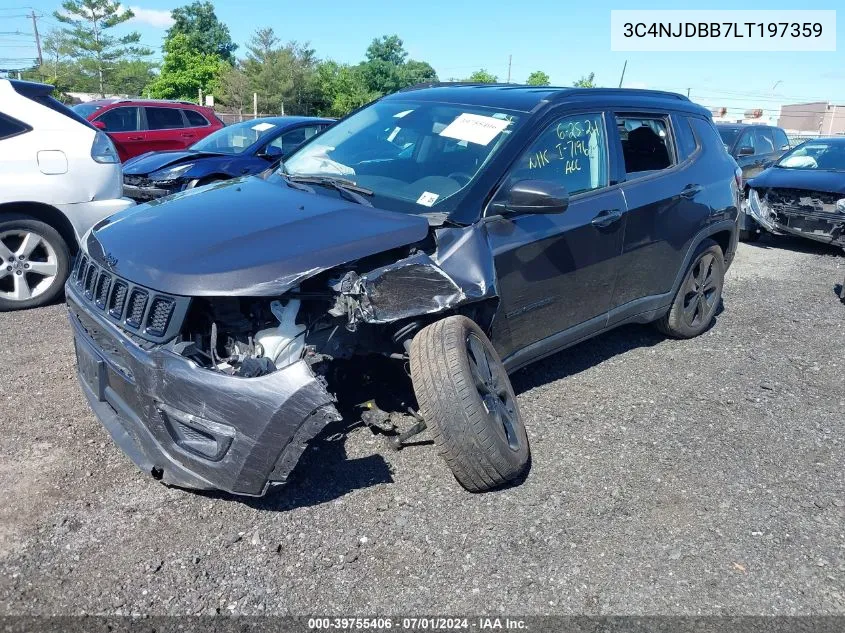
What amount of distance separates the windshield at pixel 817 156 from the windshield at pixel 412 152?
291 inches

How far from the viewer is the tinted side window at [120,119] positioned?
1207 cm

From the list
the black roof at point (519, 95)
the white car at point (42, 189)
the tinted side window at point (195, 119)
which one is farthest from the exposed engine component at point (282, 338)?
the tinted side window at point (195, 119)

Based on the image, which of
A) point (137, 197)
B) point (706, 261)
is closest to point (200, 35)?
point (137, 197)

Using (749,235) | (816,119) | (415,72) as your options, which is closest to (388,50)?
(415,72)

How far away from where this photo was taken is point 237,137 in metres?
9.27

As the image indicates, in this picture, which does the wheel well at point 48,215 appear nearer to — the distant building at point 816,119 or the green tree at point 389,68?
the distant building at point 816,119

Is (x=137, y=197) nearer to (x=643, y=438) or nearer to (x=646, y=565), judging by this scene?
(x=643, y=438)

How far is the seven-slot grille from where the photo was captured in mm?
2596

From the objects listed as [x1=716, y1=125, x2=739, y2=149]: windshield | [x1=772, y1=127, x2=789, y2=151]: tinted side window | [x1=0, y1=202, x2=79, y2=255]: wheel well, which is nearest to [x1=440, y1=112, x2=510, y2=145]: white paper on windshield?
[x1=0, y1=202, x2=79, y2=255]: wheel well

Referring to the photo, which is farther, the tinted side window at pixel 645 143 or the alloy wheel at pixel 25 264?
the alloy wheel at pixel 25 264

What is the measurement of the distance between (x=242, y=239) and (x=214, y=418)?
0.75m

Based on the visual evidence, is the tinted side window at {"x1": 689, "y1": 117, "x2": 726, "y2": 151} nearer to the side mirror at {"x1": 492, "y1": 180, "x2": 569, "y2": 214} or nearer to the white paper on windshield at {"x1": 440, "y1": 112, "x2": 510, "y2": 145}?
the white paper on windshield at {"x1": 440, "y1": 112, "x2": 510, "y2": 145}

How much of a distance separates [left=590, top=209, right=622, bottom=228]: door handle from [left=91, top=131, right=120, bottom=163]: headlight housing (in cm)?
397

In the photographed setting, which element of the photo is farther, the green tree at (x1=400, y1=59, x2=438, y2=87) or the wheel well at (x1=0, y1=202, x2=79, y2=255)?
the green tree at (x1=400, y1=59, x2=438, y2=87)
